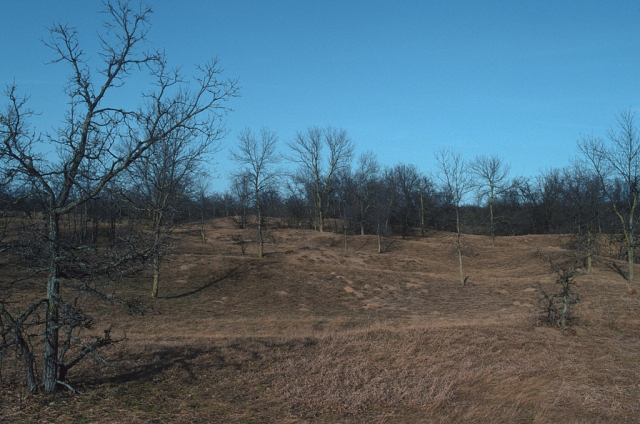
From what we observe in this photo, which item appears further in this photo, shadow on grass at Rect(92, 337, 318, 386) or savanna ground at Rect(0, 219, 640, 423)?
shadow on grass at Rect(92, 337, 318, 386)

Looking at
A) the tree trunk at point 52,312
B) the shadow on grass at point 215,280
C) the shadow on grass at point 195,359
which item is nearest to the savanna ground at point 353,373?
the shadow on grass at point 195,359

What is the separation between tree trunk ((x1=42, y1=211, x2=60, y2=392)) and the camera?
19.8 ft

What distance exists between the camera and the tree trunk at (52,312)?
6.04m

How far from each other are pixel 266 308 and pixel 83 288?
16.0 metres

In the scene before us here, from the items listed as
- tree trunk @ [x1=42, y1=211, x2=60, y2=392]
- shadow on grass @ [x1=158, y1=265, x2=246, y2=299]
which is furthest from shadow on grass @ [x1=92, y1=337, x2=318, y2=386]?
shadow on grass @ [x1=158, y1=265, x2=246, y2=299]

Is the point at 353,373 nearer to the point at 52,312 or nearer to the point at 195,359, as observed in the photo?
the point at 195,359

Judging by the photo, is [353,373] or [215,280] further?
[215,280]

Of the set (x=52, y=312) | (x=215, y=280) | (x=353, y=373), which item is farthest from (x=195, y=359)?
(x=215, y=280)

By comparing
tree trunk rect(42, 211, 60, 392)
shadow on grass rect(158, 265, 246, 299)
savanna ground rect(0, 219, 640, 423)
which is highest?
tree trunk rect(42, 211, 60, 392)

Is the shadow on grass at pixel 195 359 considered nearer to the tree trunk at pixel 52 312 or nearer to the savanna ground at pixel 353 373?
the savanna ground at pixel 353 373

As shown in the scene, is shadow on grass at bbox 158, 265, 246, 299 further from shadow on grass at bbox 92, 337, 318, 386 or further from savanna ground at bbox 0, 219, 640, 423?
shadow on grass at bbox 92, 337, 318, 386

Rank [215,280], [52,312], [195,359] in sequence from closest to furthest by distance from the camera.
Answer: [52,312], [195,359], [215,280]

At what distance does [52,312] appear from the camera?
20.1 ft

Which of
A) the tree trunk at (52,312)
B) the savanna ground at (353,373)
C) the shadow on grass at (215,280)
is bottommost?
the shadow on grass at (215,280)
